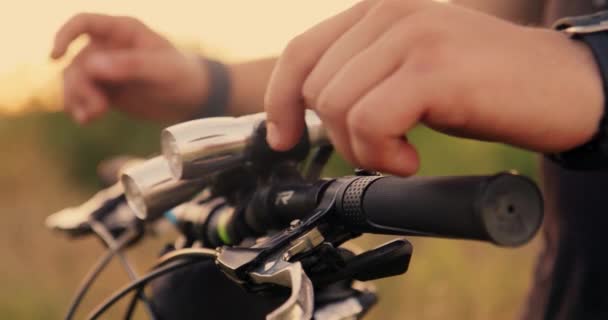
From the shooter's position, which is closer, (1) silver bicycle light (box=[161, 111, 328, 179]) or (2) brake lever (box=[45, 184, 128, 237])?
(1) silver bicycle light (box=[161, 111, 328, 179])

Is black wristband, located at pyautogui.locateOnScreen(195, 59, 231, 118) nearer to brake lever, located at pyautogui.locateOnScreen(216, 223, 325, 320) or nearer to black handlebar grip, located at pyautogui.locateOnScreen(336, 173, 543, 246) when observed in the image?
brake lever, located at pyautogui.locateOnScreen(216, 223, 325, 320)

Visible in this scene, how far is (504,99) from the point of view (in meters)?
0.48

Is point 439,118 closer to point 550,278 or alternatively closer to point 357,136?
point 357,136

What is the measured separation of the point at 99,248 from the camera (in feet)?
17.1

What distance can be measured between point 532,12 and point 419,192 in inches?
30.1

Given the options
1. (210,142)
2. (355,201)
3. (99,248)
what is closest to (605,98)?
(355,201)

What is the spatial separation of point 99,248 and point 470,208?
4.91m

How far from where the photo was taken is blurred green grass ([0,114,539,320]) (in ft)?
10.7

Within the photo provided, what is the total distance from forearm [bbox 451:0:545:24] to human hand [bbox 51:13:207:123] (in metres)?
0.35

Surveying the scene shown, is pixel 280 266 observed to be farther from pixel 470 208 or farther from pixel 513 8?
pixel 513 8

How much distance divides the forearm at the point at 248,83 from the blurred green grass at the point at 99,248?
5.60ft

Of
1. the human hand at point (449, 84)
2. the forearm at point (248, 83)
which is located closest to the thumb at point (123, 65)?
the forearm at point (248, 83)

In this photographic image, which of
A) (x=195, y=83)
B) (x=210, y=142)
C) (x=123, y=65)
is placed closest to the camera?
(x=210, y=142)

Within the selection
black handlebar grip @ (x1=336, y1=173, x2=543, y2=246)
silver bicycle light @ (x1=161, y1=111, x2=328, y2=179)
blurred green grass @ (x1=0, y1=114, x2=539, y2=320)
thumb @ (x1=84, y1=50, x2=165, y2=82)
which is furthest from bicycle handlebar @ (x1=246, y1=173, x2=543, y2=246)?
blurred green grass @ (x1=0, y1=114, x2=539, y2=320)
